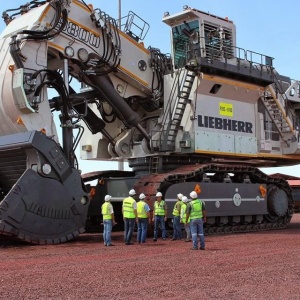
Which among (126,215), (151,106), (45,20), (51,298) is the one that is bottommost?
(51,298)

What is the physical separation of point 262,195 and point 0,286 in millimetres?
10566

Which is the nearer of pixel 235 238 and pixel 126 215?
pixel 126 215

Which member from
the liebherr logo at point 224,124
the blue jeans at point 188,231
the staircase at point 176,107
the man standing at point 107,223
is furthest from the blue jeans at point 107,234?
the liebherr logo at point 224,124

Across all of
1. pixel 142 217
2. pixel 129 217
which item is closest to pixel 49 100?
pixel 129 217

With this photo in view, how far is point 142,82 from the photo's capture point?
14766mm

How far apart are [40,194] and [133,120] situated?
416cm

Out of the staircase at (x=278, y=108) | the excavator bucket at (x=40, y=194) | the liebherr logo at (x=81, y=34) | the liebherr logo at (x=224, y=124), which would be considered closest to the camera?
the excavator bucket at (x=40, y=194)

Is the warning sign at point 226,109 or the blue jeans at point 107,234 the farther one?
the warning sign at point 226,109

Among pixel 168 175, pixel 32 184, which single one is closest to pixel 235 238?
pixel 168 175

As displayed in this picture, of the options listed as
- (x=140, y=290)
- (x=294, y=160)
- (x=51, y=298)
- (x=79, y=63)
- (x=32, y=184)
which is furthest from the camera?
(x=294, y=160)

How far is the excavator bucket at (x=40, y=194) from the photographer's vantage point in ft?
36.2

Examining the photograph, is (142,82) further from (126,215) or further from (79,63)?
(126,215)

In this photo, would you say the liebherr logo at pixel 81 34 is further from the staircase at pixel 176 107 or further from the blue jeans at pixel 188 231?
the blue jeans at pixel 188 231

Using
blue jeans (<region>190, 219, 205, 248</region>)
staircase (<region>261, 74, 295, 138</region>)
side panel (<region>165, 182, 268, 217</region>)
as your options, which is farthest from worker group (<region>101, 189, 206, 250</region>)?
staircase (<region>261, 74, 295, 138</region>)
